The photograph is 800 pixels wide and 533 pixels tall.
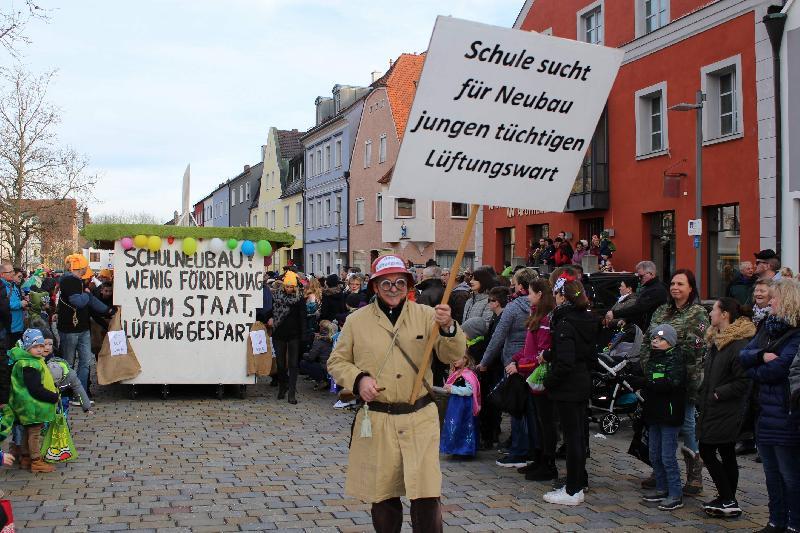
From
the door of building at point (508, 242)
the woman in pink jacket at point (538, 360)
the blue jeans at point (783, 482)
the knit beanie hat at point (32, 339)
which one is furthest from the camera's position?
the door of building at point (508, 242)

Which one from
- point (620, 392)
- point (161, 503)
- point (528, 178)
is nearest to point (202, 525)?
point (161, 503)

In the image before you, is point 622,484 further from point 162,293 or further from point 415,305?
point 162,293

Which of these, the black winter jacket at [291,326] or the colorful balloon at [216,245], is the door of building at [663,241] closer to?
the black winter jacket at [291,326]

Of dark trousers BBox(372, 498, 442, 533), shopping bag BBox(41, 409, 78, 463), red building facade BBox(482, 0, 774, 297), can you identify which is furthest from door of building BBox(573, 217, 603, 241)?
dark trousers BBox(372, 498, 442, 533)

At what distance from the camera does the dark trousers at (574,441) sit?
280 inches

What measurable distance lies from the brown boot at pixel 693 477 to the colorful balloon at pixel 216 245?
7.81 meters

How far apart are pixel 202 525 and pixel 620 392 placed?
5637mm

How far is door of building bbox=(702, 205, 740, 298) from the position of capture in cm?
1861

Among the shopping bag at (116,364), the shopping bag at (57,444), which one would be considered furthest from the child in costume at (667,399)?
the shopping bag at (116,364)

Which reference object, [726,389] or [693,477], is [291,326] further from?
[726,389]

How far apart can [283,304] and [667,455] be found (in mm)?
7173

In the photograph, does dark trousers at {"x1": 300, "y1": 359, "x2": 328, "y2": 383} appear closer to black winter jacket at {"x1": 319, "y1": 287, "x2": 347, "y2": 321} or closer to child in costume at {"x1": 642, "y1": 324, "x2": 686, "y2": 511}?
black winter jacket at {"x1": 319, "y1": 287, "x2": 347, "y2": 321}

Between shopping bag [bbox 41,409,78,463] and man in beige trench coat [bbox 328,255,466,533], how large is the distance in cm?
446

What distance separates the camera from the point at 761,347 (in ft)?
20.2
